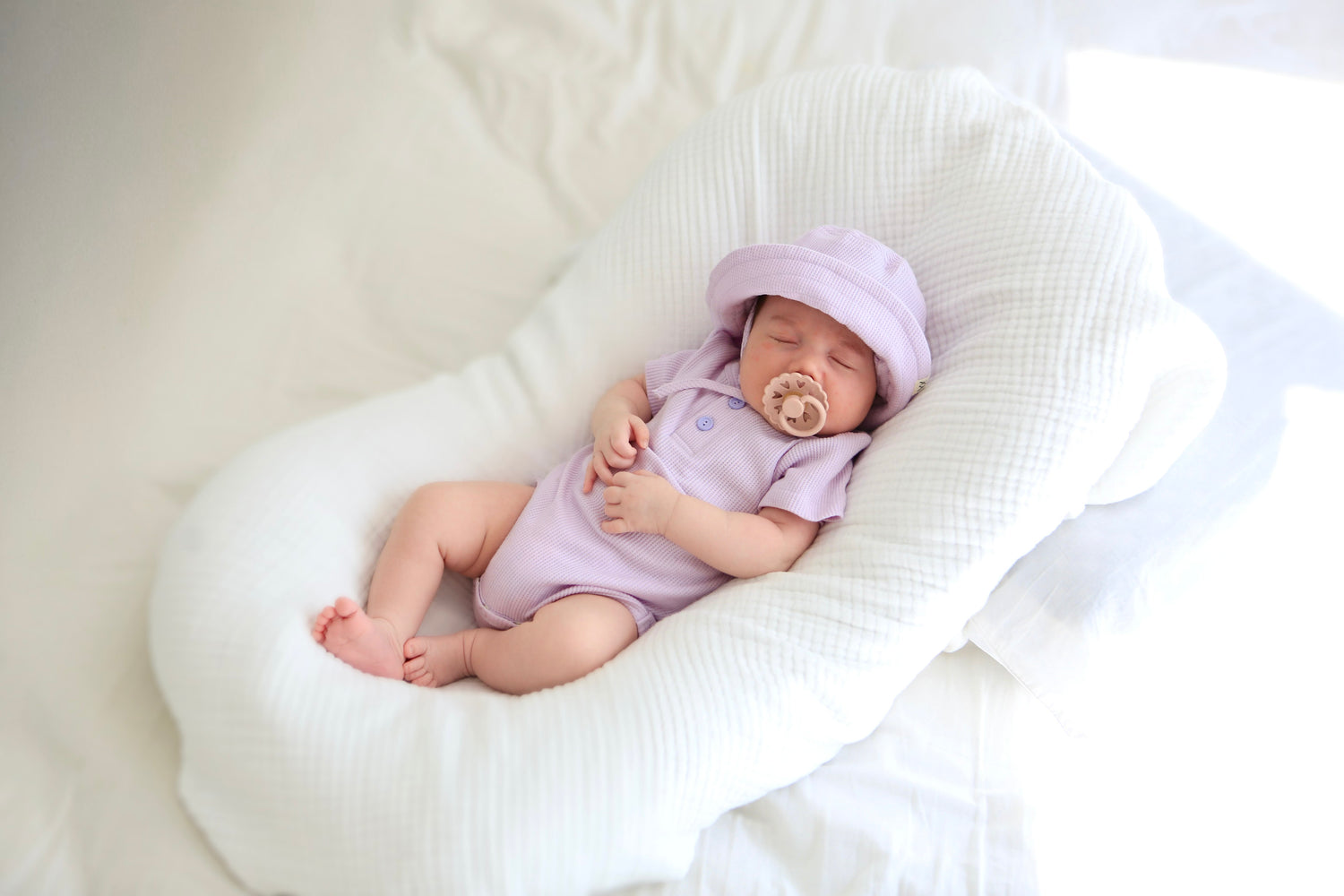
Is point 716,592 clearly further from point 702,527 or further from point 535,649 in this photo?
point 535,649

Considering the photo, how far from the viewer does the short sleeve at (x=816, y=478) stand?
3.55 ft

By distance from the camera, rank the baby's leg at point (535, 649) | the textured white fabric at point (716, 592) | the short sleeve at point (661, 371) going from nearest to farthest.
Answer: the textured white fabric at point (716, 592)
the baby's leg at point (535, 649)
the short sleeve at point (661, 371)

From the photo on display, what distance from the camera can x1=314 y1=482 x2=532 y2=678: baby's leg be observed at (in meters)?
0.98

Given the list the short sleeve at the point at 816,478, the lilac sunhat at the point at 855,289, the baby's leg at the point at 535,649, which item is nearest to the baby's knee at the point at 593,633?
the baby's leg at the point at 535,649

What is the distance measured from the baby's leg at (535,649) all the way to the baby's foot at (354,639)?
0.15 ft

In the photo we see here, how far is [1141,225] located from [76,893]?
1281 millimetres

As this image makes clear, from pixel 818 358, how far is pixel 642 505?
0.87 feet

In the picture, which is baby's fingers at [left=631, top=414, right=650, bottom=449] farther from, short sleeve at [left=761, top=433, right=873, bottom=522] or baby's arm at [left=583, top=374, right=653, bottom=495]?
short sleeve at [left=761, top=433, right=873, bottom=522]

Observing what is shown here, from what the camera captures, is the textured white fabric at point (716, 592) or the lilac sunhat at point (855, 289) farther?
the lilac sunhat at point (855, 289)

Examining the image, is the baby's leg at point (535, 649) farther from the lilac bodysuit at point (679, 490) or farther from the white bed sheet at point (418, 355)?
the white bed sheet at point (418, 355)

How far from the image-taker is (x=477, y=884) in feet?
2.80

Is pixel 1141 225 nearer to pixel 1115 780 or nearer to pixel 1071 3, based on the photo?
pixel 1115 780

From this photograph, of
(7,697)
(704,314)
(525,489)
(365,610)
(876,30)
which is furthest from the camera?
(876,30)

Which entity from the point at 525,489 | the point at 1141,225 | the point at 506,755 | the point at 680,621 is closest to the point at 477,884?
the point at 506,755
